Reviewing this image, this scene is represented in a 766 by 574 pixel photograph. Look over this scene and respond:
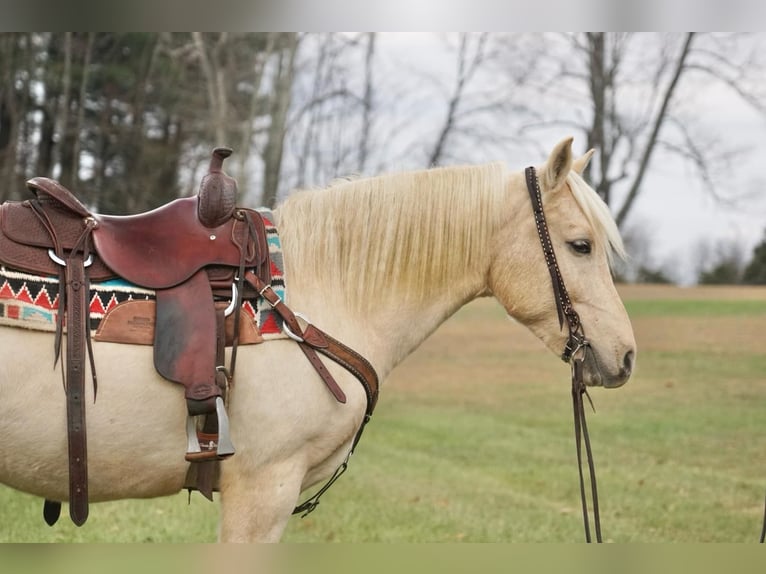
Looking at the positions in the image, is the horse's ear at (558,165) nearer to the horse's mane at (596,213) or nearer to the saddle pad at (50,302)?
the horse's mane at (596,213)

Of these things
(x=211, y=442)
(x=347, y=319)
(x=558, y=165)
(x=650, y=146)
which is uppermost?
(x=650, y=146)

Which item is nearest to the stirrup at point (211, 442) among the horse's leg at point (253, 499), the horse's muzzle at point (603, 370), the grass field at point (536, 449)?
the horse's leg at point (253, 499)

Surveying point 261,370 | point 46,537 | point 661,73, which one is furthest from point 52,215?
point 661,73

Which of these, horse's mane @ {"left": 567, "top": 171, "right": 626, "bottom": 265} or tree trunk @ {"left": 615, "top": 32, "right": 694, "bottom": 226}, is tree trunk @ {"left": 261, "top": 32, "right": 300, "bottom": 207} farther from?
horse's mane @ {"left": 567, "top": 171, "right": 626, "bottom": 265}

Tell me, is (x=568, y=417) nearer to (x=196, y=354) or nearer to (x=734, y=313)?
(x=734, y=313)

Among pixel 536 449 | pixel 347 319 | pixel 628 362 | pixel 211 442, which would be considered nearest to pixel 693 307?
pixel 536 449

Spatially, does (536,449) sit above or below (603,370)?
below

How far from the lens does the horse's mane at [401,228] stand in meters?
2.85

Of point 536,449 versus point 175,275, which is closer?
point 175,275

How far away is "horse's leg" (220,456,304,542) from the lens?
2555 mm

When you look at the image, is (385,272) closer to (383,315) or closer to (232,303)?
(383,315)

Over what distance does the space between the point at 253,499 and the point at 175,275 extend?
0.81m

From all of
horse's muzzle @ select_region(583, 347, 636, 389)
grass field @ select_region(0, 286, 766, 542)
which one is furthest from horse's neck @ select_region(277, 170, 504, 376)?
grass field @ select_region(0, 286, 766, 542)

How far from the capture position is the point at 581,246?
2881 millimetres
